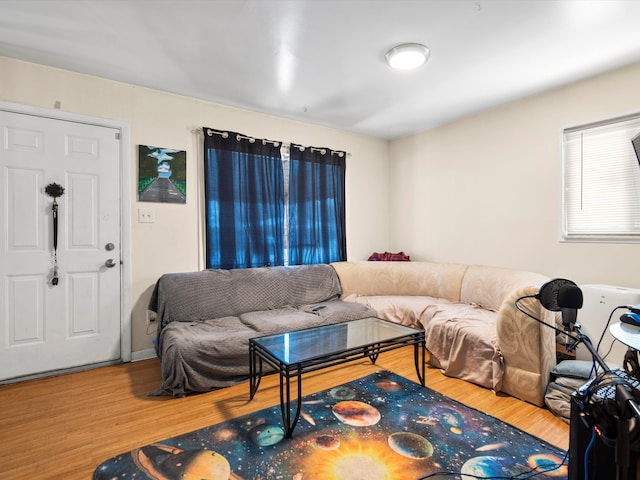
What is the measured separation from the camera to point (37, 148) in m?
2.58

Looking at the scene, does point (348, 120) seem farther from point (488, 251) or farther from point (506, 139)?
point (488, 251)

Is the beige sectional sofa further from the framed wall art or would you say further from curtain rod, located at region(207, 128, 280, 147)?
the framed wall art

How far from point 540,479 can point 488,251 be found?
8.03 feet

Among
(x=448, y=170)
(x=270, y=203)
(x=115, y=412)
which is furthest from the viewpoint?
(x=448, y=170)

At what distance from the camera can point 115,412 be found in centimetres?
211

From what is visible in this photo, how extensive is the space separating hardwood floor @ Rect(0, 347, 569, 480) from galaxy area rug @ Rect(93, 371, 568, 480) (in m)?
0.12

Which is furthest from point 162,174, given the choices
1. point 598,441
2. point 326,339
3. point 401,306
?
point 598,441

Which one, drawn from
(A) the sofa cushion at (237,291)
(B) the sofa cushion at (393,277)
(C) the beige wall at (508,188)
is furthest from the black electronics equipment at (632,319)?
(A) the sofa cushion at (237,291)

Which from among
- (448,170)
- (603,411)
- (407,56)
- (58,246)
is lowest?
(603,411)

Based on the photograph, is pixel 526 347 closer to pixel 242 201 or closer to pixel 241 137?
pixel 242 201

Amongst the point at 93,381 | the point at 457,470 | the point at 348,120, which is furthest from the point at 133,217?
the point at 457,470

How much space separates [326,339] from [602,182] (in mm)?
2684

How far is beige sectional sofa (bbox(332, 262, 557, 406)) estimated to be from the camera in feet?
7.27

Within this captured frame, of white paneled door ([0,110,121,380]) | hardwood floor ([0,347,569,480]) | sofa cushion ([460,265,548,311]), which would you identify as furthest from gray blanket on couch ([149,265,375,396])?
sofa cushion ([460,265,548,311])
